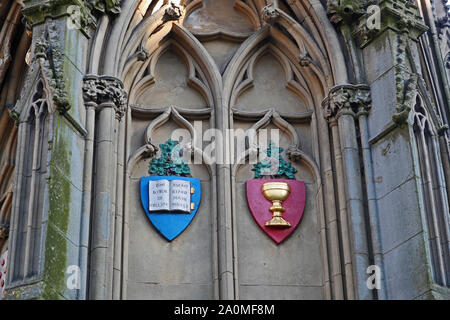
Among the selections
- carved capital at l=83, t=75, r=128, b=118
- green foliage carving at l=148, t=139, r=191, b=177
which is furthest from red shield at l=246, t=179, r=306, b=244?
carved capital at l=83, t=75, r=128, b=118

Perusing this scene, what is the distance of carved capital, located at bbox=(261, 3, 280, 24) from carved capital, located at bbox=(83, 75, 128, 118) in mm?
2678

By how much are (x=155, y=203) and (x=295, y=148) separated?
88.7 inches

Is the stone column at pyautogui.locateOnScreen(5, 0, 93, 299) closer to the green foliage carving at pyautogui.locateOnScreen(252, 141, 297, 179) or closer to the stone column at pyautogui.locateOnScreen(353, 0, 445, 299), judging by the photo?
the green foliage carving at pyautogui.locateOnScreen(252, 141, 297, 179)

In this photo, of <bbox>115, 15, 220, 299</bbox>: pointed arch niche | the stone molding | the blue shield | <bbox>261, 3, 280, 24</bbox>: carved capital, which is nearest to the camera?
<bbox>115, 15, 220, 299</bbox>: pointed arch niche

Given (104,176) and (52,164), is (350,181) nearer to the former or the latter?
(104,176)

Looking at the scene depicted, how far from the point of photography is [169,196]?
14.4 meters

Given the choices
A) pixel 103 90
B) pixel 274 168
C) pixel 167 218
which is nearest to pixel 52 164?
pixel 103 90

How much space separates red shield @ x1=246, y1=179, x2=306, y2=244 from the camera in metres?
14.5

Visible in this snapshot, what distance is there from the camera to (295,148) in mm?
15023

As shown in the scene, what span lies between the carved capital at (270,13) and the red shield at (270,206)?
98.1 inches

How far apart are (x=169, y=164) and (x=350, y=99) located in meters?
2.71

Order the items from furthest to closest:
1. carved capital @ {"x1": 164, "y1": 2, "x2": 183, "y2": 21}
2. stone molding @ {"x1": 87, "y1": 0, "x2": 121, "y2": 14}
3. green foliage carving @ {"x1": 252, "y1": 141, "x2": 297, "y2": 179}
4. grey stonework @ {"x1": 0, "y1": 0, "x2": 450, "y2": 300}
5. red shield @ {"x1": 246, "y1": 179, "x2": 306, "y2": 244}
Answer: carved capital @ {"x1": 164, "y1": 2, "x2": 183, "y2": 21}
green foliage carving @ {"x1": 252, "y1": 141, "x2": 297, "y2": 179}
red shield @ {"x1": 246, "y1": 179, "x2": 306, "y2": 244}
stone molding @ {"x1": 87, "y1": 0, "x2": 121, "y2": 14}
grey stonework @ {"x1": 0, "y1": 0, "x2": 450, "y2": 300}

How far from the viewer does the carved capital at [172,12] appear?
15.3m
